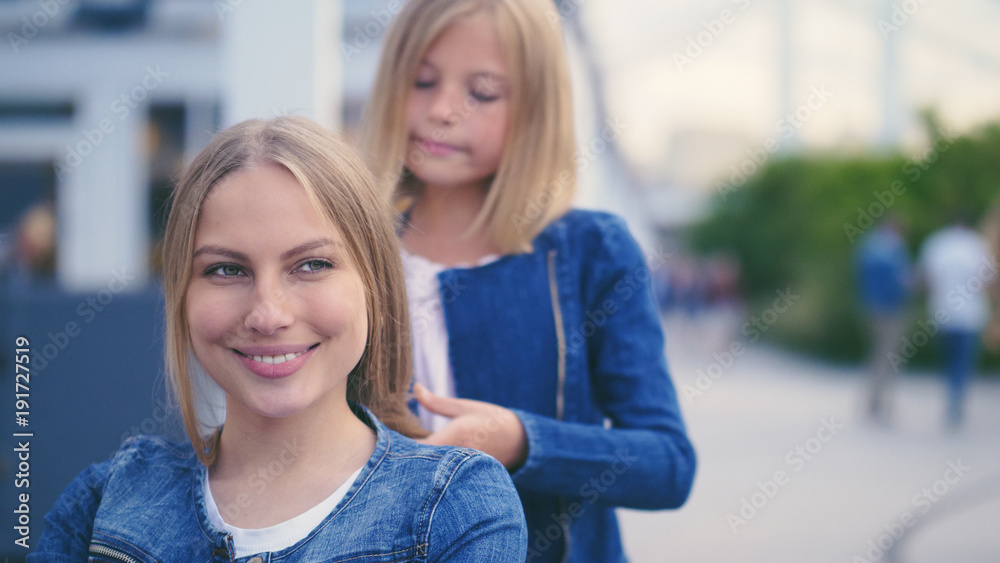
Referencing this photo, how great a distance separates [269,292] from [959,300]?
839cm

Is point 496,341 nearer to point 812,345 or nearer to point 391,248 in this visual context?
point 391,248

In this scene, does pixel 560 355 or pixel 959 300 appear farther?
pixel 959 300

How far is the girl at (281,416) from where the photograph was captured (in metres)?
1.10

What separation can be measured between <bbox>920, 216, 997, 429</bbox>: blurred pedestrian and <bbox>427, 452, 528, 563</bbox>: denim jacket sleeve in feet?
26.7

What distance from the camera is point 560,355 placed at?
146 cm

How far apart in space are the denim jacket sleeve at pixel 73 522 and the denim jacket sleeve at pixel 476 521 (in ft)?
1.65

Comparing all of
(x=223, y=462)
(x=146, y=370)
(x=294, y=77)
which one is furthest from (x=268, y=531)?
(x=146, y=370)

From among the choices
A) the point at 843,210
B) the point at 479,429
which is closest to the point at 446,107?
the point at 479,429

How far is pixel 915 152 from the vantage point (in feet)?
45.8

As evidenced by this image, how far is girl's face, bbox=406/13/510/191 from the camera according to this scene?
57.6 inches

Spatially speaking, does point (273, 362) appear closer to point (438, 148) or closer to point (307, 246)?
point (307, 246)

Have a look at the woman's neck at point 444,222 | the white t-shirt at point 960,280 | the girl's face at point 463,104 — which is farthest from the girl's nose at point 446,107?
the white t-shirt at point 960,280

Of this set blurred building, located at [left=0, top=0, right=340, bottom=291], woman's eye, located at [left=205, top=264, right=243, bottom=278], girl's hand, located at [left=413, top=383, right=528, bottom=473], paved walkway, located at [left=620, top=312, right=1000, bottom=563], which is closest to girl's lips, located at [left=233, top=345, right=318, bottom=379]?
woman's eye, located at [left=205, top=264, right=243, bottom=278]

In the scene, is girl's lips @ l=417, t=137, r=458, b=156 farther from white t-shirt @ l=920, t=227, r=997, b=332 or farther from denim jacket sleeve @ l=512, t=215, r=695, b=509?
white t-shirt @ l=920, t=227, r=997, b=332
